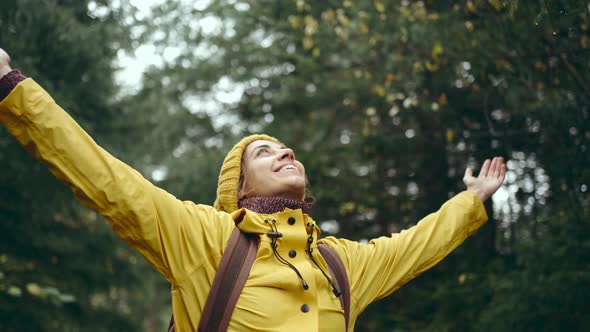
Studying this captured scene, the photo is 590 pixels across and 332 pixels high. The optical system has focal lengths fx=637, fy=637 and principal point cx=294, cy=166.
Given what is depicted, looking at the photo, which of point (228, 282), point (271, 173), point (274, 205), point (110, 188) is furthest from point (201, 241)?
point (271, 173)

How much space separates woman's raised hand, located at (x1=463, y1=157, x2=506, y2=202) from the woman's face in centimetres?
115

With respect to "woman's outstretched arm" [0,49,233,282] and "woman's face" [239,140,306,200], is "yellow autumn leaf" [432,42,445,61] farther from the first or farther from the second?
"woman's outstretched arm" [0,49,233,282]

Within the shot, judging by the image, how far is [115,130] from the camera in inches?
357

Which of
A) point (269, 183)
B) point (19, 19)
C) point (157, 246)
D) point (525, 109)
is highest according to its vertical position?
point (19, 19)

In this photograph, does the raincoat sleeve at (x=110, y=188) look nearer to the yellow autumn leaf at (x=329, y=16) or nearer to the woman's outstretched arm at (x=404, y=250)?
the woman's outstretched arm at (x=404, y=250)

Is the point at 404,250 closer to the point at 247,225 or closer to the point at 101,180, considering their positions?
the point at 247,225

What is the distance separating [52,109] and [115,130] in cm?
655

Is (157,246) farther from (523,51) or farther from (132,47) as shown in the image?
(132,47)

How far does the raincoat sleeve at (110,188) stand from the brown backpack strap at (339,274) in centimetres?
67

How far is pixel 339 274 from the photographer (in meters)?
3.53

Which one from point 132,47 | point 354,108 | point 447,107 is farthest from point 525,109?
point 132,47

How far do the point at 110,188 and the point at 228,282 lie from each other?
76 cm

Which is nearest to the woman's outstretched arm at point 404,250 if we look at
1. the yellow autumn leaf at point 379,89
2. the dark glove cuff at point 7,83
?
the dark glove cuff at point 7,83

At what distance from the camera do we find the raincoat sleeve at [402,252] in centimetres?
365
